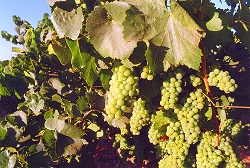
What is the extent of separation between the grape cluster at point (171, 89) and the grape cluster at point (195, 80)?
0.08 m

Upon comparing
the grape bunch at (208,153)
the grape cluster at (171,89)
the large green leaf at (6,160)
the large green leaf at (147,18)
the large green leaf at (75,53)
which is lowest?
the large green leaf at (6,160)

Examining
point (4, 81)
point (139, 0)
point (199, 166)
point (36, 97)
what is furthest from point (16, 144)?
point (139, 0)

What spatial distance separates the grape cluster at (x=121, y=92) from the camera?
4.49 ft

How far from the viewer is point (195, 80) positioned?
56.7 inches

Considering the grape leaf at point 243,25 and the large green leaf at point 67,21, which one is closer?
the large green leaf at point 67,21

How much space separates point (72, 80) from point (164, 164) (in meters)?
1.30

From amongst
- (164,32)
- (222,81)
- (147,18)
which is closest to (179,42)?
(164,32)

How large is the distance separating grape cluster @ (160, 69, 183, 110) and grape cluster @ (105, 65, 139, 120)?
166mm

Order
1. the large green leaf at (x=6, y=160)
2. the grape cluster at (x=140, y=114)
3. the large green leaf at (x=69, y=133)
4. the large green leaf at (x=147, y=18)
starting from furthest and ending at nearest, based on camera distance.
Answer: the large green leaf at (x=69, y=133) → the large green leaf at (x=6, y=160) → the grape cluster at (x=140, y=114) → the large green leaf at (x=147, y=18)

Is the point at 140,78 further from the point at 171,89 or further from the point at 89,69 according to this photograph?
the point at 89,69

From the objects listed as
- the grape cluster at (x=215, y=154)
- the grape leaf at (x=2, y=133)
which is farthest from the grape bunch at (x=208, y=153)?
the grape leaf at (x=2, y=133)

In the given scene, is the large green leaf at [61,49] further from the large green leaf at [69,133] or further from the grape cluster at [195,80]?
the grape cluster at [195,80]

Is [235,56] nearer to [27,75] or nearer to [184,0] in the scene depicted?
[184,0]

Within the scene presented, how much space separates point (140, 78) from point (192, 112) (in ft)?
1.16
